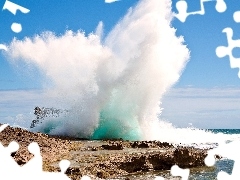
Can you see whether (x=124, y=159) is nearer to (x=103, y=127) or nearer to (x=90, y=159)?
(x=90, y=159)

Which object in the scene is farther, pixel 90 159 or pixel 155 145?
pixel 155 145

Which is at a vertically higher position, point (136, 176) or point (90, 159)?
point (90, 159)

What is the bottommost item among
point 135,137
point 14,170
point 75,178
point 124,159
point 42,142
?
point 14,170

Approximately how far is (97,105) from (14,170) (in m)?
31.3

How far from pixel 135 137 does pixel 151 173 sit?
2102 centimetres

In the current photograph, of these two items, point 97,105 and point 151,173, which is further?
point 97,105

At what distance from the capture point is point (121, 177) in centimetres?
1542

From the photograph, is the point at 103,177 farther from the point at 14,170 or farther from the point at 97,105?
the point at 97,105

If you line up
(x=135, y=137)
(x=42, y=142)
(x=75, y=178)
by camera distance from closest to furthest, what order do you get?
(x=75, y=178) → (x=42, y=142) → (x=135, y=137)

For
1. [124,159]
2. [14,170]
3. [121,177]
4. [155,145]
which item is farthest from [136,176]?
[155,145]

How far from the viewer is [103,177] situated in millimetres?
14891

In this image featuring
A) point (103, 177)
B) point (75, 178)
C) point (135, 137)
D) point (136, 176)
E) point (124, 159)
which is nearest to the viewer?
point (75, 178)

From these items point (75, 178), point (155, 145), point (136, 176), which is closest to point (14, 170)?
point (75, 178)

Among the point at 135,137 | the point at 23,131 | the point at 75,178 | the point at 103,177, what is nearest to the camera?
the point at 75,178
